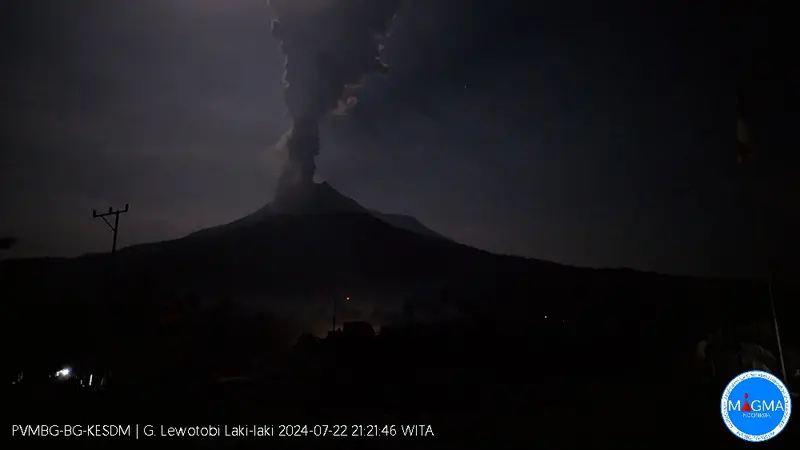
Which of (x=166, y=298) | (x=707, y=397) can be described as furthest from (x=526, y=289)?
(x=166, y=298)

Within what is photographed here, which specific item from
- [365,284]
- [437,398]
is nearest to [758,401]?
[437,398]

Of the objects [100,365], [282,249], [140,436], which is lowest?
[140,436]

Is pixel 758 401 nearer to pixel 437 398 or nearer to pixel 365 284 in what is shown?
pixel 437 398

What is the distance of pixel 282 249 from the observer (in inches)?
1069

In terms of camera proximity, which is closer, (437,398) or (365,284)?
(437,398)

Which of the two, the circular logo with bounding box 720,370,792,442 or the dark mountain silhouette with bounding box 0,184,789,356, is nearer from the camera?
the circular logo with bounding box 720,370,792,442

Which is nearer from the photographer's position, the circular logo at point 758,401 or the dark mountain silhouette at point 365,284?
the circular logo at point 758,401

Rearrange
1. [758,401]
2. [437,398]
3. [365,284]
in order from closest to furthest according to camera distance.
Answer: [758,401] < [437,398] < [365,284]

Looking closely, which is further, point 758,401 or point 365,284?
point 365,284

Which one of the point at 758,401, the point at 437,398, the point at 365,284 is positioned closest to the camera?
the point at 758,401

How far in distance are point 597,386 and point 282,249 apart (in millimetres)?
17244

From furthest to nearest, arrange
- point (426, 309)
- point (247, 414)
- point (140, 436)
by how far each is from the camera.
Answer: point (426, 309)
point (247, 414)
point (140, 436)

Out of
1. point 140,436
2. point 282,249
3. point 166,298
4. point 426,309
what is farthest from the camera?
point 282,249

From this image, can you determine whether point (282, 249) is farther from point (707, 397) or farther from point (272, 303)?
point (707, 397)
